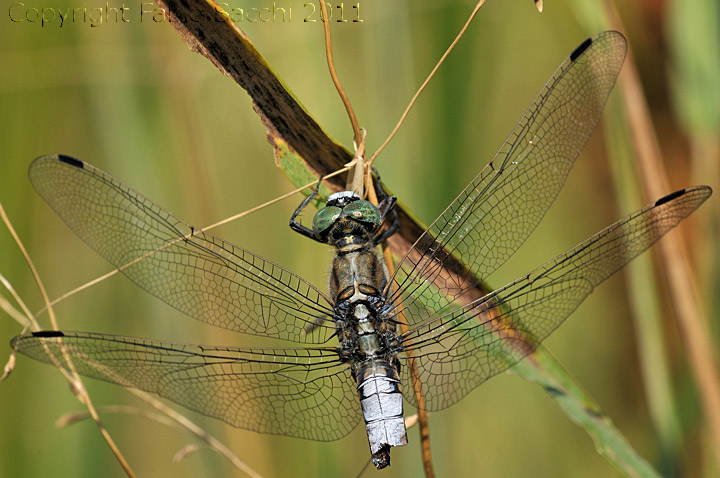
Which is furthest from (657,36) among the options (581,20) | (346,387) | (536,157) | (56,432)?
(56,432)

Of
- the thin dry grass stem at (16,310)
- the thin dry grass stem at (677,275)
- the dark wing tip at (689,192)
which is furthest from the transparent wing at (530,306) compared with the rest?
the thin dry grass stem at (16,310)

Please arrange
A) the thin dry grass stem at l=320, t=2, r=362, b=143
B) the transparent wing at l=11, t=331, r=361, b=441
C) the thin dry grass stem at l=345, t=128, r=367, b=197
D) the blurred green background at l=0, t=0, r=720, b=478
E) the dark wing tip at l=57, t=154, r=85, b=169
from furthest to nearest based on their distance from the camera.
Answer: the blurred green background at l=0, t=0, r=720, b=478
the dark wing tip at l=57, t=154, r=85, b=169
the transparent wing at l=11, t=331, r=361, b=441
the thin dry grass stem at l=345, t=128, r=367, b=197
the thin dry grass stem at l=320, t=2, r=362, b=143

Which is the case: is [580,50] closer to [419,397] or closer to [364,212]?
[364,212]

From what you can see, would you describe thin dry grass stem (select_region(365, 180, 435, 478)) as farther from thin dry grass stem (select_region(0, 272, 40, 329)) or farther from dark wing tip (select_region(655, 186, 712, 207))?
thin dry grass stem (select_region(0, 272, 40, 329))

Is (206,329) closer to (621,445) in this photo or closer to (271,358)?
Result: (271,358)

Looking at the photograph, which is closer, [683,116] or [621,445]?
[621,445]

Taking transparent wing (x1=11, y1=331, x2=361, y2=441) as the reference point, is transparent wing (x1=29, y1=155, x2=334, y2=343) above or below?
above

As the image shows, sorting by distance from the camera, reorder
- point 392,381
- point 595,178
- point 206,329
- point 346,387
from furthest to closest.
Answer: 1. point 595,178
2. point 206,329
3. point 346,387
4. point 392,381

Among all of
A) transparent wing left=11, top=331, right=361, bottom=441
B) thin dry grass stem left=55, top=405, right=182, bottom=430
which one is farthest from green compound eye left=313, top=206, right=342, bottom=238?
thin dry grass stem left=55, top=405, right=182, bottom=430
